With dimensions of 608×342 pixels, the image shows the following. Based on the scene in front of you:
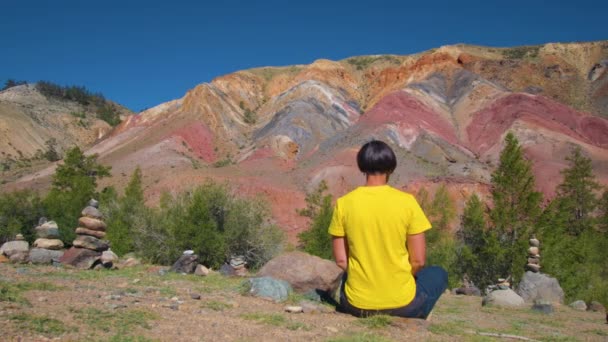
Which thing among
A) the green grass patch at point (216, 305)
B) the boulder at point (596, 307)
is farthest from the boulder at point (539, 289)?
the green grass patch at point (216, 305)

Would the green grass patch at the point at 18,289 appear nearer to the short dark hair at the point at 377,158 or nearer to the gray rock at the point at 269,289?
the gray rock at the point at 269,289

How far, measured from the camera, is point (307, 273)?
1045 centimetres

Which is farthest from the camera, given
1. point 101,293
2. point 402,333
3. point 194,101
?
point 194,101

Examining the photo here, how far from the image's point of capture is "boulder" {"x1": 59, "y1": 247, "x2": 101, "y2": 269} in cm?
1430

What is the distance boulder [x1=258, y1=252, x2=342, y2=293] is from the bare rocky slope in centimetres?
3001

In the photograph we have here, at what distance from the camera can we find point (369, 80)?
9069 cm

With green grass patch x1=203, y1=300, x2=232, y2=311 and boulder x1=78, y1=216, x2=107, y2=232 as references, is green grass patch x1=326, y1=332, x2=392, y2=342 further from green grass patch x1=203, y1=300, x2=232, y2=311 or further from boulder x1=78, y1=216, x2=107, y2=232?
boulder x1=78, y1=216, x2=107, y2=232

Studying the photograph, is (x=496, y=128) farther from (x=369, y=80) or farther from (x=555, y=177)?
(x=369, y=80)

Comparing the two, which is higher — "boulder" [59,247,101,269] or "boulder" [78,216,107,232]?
"boulder" [78,216,107,232]

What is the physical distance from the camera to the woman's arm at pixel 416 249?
16.1 ft

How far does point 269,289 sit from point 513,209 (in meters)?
17.4

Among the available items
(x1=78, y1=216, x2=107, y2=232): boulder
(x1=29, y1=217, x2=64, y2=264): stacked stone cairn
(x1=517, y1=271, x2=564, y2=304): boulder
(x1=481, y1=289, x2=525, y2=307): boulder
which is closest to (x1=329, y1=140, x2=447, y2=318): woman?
(x1=481, y1=289, x2=525, y2=307): boulder

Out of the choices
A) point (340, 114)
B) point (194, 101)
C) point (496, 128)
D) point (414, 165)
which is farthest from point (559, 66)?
point (194, 101)

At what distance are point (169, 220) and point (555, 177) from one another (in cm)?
3947
